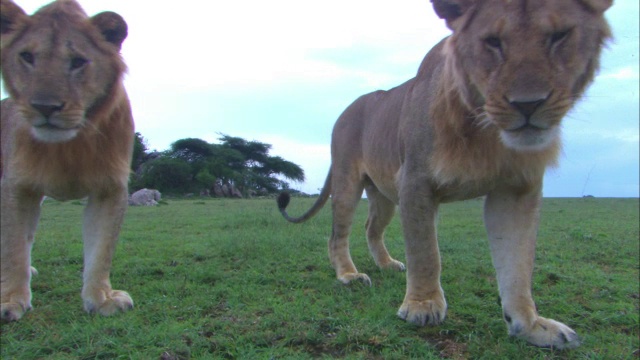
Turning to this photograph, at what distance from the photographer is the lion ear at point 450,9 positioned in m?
2.29

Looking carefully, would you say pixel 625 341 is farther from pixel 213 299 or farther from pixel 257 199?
pixel 257 199

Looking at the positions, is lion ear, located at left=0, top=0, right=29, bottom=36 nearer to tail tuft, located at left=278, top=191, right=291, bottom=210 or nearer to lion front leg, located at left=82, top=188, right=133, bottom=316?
lion front leg, located at left=82, top=188, right=133, bottom=316

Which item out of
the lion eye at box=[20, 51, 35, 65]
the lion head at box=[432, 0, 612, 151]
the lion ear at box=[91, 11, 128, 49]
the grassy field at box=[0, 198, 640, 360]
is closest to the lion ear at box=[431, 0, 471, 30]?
the lion head at box=[432, 0, 612, 151]

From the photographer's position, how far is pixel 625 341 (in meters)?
2.53

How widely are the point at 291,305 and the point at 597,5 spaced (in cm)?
191

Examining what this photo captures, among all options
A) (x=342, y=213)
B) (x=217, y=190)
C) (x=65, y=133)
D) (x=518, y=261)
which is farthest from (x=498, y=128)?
(x=217, y=190)

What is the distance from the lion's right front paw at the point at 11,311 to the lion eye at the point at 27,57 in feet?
3.80

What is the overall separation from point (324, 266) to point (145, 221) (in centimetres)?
462

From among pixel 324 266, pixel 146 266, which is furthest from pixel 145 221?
pixel 324 266

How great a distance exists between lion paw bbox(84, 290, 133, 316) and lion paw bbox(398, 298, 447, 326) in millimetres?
1390

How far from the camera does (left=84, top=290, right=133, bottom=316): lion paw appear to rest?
113 inches

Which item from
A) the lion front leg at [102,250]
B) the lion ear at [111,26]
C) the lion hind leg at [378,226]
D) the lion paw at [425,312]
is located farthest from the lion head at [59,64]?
the lion hind leg at [378,226]

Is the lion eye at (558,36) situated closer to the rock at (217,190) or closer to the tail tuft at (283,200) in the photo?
the tail tuft at (283,200)

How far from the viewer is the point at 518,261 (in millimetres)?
2541
